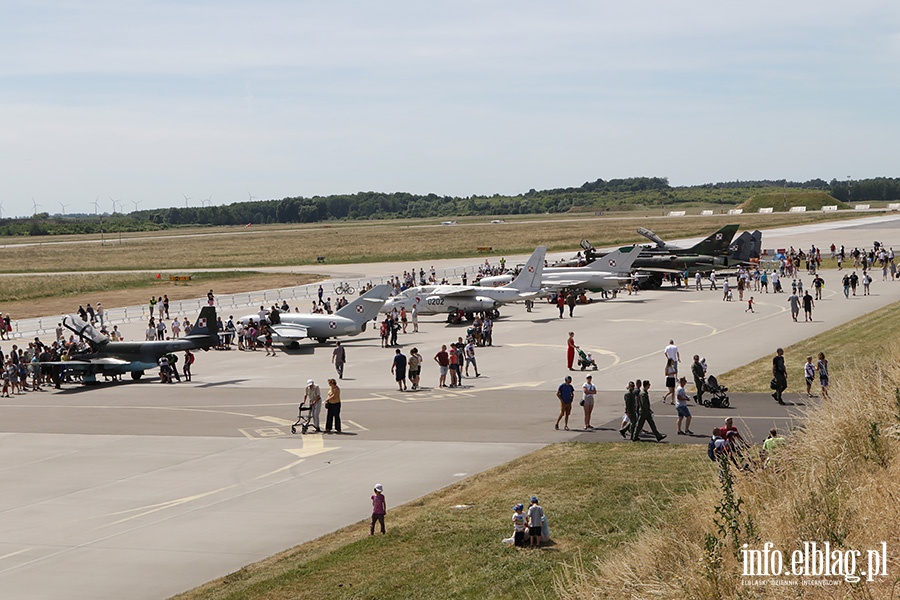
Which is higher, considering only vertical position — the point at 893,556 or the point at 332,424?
the point at 893,556

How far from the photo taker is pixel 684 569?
10930 mm

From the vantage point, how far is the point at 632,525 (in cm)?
1669

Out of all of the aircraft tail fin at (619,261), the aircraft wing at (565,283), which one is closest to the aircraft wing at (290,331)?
the aircraft wing at (565,283)

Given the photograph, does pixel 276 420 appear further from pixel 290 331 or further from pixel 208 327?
pixel 290 331

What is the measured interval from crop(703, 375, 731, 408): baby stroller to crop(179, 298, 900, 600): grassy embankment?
17.3ft

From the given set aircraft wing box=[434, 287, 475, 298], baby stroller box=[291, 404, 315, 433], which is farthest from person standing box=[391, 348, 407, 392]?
aircraft wing box=[434, 287, 475, 298]

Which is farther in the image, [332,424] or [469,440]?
[332,424]

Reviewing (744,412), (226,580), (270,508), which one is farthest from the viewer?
(744,412)

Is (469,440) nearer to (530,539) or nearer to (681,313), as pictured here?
(530,539)

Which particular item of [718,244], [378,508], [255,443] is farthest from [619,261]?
[378,508]

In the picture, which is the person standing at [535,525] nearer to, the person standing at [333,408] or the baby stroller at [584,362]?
the person standing at [333,408]

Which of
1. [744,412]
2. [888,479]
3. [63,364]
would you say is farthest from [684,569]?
[63,364]

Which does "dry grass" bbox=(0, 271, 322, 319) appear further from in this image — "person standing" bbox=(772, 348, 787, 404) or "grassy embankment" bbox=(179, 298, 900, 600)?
"grassy embankment" bbox=(179, 298, 900, 600)

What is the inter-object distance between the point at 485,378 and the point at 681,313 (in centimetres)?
2151
